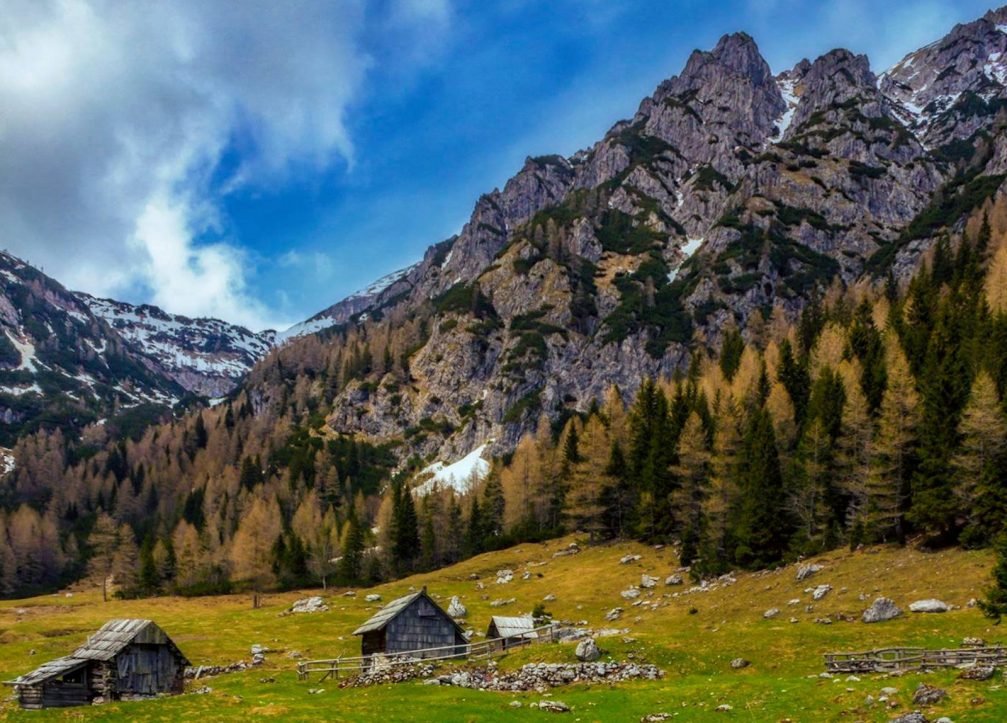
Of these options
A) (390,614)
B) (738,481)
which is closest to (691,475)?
(738,481)

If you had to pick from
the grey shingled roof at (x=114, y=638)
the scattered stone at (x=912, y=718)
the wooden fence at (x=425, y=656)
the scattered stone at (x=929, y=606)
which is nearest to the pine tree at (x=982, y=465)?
the scattered stone at (x=929, y=606)

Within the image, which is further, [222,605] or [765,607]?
[222,605]

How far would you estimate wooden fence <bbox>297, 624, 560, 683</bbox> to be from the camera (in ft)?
163

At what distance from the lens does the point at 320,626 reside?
80.8m

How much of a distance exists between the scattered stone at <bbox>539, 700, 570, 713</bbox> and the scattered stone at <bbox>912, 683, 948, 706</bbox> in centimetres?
1562

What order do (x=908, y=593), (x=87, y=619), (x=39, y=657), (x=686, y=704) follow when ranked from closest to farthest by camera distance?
(x=686, y=704)
(x=908, y=593)
(x=39, y=657)
(x=87, y=619)

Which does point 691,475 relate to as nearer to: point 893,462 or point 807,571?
point 893,462

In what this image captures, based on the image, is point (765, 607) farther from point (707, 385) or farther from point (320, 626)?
point (707, 385)

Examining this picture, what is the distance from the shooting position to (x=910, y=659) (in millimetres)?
31922

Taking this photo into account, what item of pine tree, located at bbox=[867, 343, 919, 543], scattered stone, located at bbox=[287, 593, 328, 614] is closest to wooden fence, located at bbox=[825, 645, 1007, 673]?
pine tree, located at bbox=[867, 343, 919, 543]

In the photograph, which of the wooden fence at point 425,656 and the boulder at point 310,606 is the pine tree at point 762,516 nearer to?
the wooden fence at point 425,656

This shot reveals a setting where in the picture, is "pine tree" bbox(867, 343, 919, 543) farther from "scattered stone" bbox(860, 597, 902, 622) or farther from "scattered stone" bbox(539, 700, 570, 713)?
"scattered stone" bbox(539, 700, 570, 713)

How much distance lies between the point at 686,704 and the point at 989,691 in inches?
487

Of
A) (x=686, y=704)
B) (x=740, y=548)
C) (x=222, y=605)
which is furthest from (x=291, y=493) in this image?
(x=686, y=704)
